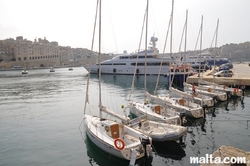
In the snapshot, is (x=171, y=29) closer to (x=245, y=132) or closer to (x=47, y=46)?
(x=245, y=132)

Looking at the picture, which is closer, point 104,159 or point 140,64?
point 104,159

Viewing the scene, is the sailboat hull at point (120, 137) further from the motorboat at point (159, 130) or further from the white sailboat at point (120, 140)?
the motorboat at point (159, 130)

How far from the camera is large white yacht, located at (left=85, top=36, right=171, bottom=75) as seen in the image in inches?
2606

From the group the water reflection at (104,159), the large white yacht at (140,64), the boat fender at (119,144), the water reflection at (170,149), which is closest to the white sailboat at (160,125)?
the water reflection at (170,149)

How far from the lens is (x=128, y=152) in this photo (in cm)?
1049

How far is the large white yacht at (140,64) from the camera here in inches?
2606

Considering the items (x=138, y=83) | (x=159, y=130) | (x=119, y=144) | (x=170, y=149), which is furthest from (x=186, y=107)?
(x=138, y=83)

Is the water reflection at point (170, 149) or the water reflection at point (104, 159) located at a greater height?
the water reflection at point (170, 149)

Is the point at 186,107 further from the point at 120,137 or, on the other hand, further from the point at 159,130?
the point at 120,137

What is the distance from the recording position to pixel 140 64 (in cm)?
6962

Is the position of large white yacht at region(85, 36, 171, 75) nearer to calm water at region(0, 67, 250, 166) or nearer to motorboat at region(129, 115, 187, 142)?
calm water at region(0, 67, 250, 166)

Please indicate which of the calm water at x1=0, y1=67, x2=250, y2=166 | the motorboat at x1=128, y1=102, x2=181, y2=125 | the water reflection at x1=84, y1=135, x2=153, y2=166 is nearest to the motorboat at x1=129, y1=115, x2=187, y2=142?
the calm water at x1=0, y1=67, x2=250, y2=166

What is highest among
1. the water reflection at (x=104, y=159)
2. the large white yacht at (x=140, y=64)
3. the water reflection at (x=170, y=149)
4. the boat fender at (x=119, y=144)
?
the large white yacht at (x=140, y=64)

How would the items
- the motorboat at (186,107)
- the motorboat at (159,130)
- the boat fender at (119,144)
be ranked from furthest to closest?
1. the motorboat at (186,107)
2. the motorboat at (159,130)
3. the boat fender at (119,144)
